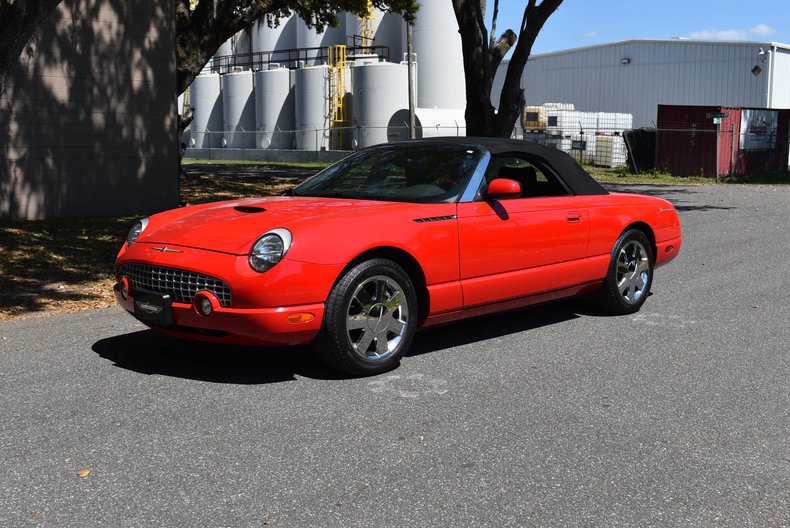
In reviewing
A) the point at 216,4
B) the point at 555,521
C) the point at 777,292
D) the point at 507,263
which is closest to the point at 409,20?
the point at 216,4

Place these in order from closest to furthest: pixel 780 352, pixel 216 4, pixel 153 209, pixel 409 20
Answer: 1. pixel 780 352
2. pixel 153 209
3. pixel 216 4
4. pixel 409 20

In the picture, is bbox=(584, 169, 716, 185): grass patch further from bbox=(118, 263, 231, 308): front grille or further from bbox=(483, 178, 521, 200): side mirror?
bbox=(118, 263, 231, 308): front grille

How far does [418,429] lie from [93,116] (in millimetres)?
11573

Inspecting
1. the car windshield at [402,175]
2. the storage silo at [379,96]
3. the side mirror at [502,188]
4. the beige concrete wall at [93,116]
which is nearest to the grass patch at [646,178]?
the storage silo at [379,96]

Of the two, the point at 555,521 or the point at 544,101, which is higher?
the point at 544,101

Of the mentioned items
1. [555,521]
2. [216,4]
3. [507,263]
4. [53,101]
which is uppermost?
[216,4]

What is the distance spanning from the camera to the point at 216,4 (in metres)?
18.3

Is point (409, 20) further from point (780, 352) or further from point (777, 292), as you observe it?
point (780, 352)

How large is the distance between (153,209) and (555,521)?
1296cm

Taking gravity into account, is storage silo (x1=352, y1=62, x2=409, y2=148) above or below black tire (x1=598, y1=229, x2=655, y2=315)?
above

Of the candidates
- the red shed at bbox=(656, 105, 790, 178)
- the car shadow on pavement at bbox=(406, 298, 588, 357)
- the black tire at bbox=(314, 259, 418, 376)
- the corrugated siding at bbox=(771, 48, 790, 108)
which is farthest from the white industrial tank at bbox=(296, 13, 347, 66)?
the black tire at bbox=(314, 259, 418, 376)

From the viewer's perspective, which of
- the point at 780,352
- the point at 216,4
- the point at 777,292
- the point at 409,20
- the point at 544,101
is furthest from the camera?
the point at 544,101

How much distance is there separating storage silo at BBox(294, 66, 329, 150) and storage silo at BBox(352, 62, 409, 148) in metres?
2.33

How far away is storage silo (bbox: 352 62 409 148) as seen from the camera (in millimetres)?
39281
